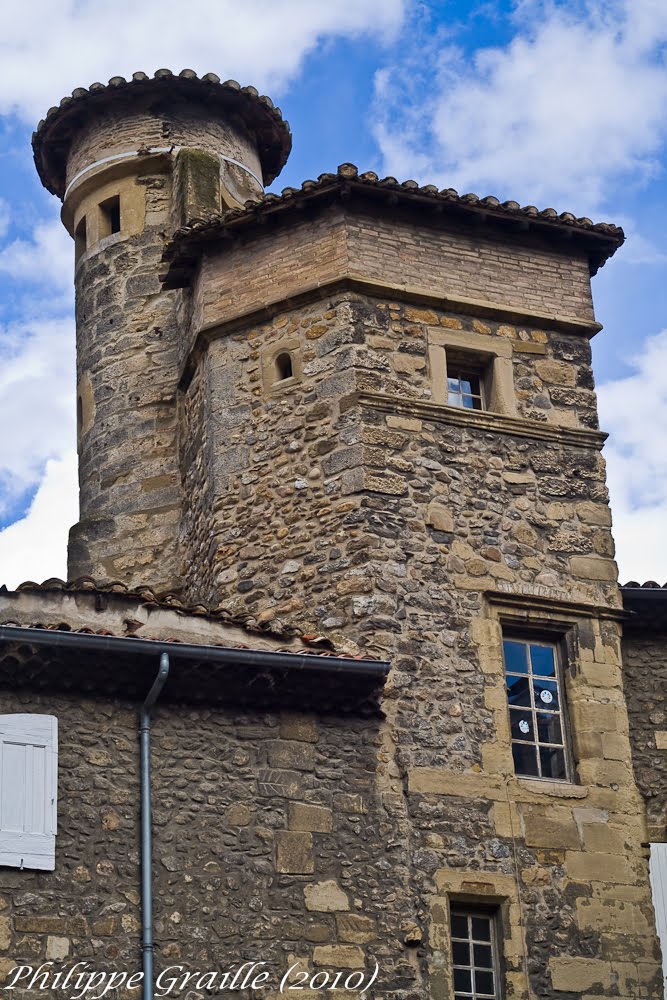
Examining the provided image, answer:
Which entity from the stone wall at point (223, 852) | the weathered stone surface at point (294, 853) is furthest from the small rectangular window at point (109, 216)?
the weathered stone surface at point (294, 853)

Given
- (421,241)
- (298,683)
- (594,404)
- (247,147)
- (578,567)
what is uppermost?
(247,147)

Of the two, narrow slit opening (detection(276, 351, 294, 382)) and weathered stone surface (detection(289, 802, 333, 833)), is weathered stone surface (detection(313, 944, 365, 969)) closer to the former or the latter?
weathered stone surface (detection(289, 802, 333, 833))

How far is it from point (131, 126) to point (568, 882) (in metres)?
9.83

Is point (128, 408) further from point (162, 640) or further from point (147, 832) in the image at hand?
point (147, 832)

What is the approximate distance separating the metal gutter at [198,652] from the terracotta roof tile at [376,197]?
14.8 ft

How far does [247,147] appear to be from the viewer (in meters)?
20.6

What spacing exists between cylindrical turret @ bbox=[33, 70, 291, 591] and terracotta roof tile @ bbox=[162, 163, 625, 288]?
1.81 metres

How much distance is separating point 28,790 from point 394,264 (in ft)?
20.1

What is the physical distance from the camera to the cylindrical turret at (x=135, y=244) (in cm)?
1872

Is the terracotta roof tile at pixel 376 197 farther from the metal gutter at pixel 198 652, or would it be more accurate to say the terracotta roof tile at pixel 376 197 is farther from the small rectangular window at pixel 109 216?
the metal gutter at pixel 198 652

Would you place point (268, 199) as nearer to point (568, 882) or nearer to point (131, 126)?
point (131, 126)

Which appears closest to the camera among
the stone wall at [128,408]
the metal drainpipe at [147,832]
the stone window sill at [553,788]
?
the metal drainpipe at [147,832]

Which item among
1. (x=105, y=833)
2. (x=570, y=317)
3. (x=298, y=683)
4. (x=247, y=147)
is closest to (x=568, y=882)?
(x=298, y=683)

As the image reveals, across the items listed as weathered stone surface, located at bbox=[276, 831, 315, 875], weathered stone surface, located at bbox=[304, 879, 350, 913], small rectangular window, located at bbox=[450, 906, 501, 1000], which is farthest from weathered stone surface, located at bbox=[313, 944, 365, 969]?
small rectangular window, located at bbox=[450, 906, 501, 1000]
